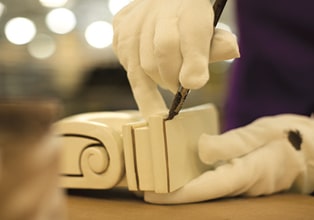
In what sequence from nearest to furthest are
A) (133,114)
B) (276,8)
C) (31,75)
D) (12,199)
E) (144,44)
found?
(12,199) → (144,44) → (133,114) → (276,8) → (31,75)

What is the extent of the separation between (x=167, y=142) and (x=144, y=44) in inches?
4.0

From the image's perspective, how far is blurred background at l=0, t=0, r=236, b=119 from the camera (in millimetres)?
3111

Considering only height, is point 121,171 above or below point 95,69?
above

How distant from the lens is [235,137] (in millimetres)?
625

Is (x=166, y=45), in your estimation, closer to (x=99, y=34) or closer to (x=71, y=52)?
(x=99, y=34)

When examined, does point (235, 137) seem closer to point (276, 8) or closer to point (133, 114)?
point (133, 114)

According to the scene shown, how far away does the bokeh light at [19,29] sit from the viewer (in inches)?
124

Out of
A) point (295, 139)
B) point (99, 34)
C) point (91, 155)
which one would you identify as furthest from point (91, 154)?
point (99, 34)

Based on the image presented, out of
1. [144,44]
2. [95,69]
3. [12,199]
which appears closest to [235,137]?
[144,44]

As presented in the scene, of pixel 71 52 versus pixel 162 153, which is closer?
pixel 162 153

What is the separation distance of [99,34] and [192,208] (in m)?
2.73

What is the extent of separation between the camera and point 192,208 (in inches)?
22.0

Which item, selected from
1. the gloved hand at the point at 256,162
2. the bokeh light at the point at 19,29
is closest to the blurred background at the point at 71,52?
the bokeh light at the point at 19,29

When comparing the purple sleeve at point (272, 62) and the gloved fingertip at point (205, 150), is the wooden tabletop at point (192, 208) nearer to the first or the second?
the gloved fingertip at point (205, 150)
